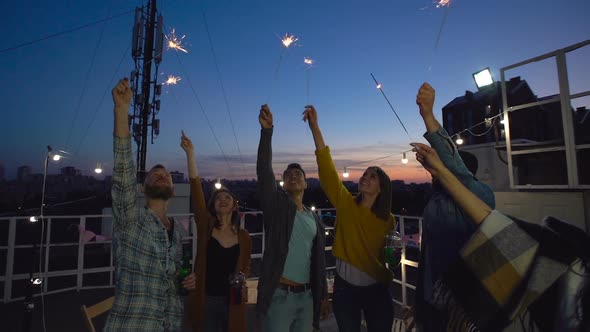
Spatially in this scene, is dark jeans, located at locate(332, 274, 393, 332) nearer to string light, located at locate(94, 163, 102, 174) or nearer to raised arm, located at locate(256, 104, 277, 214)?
raised arm, located at locate(256, 104, 277, 214)

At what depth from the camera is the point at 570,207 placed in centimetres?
296

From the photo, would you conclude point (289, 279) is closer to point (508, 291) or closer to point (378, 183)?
point (378, 183)

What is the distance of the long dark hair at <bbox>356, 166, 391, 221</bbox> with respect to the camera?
2438mm

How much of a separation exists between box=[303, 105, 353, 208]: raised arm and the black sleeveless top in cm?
103

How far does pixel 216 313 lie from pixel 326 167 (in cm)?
157

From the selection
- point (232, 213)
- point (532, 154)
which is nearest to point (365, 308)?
point (232, 213)

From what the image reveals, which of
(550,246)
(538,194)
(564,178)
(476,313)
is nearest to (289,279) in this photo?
(476,313)

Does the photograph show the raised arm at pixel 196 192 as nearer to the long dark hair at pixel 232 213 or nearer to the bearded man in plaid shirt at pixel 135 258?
the long dark hair at pixel 232 213

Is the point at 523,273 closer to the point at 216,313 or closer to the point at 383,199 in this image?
the point at 383,199

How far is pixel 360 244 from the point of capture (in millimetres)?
2334

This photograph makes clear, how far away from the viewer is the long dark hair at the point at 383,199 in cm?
244

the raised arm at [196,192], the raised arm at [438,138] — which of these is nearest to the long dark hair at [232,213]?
the raised arm at [196,192]

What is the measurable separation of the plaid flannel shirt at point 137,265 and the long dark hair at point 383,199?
5.36 feet

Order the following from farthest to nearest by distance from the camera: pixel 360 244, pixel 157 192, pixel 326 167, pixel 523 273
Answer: pixel 326 167 → pixel 360 244 → pixel 157 192 → pixel 523 273
